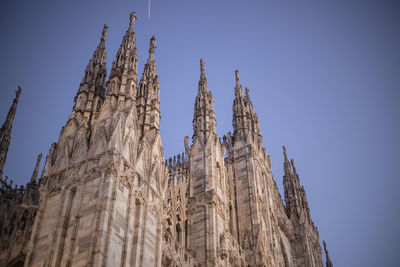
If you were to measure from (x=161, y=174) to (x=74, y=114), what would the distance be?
491 centimetres

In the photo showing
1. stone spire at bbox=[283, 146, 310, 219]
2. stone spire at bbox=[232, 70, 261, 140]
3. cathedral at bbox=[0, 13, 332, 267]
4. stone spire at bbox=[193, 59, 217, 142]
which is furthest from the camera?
stone spire at bbox=[283, 146, 310, 219]

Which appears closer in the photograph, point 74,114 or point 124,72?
point 74,114

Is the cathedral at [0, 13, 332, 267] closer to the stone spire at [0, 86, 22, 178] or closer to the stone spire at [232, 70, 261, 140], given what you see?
the stone spire at [0, 86, 22, 178]

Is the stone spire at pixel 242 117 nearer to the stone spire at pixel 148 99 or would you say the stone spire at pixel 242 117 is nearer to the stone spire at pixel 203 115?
the stone spire at pixel 203 115

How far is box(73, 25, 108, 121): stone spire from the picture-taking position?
23844 millimetres

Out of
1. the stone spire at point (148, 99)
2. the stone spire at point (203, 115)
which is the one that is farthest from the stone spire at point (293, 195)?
the stone spire at point (148, 99)

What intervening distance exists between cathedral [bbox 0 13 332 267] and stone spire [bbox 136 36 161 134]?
0.21 feet

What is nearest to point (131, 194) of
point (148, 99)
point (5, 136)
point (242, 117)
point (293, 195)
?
point (148, 99)

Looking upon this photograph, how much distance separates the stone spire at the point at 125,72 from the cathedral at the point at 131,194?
0.22ft

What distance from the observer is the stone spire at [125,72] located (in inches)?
938

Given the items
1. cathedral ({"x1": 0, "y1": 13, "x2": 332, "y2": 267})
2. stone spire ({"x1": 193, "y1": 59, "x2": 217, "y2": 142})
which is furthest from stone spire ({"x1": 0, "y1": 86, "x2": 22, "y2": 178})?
stone spire ({"x1": 193, "y1": 59, "x2": 217, "y2": 142})

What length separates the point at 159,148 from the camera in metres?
23.8

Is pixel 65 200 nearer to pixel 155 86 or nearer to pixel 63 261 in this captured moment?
pixel 63 261

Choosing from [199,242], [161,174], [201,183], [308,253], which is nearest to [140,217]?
[161,174]
